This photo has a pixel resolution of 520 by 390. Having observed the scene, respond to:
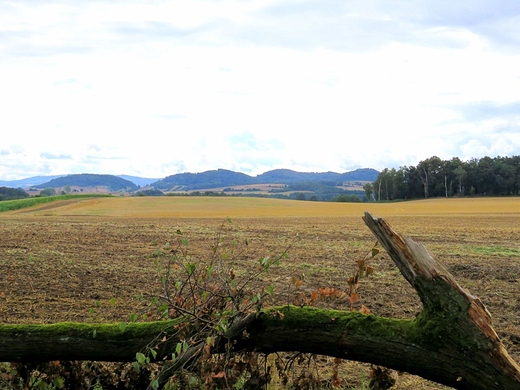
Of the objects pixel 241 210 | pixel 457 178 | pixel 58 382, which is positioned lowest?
pixel 241 210

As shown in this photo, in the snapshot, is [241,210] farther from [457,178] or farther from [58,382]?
[58,382]

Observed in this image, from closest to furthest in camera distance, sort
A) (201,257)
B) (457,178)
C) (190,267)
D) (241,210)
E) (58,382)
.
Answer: (190,267), (58,382), (201,257), (241,210), (457,178)

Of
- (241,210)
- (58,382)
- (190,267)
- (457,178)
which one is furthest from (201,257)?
(457,178)

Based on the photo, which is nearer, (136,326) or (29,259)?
(136,326)

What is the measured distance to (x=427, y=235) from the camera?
24625 mm

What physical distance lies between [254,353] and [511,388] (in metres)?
1.77

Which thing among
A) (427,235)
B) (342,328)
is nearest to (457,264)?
(427,235)

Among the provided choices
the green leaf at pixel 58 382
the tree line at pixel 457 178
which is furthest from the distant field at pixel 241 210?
the green leaf at pixel 58 382

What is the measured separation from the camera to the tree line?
86.6m

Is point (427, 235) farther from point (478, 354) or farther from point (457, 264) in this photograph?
point (478, 354)

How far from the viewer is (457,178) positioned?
91062mm

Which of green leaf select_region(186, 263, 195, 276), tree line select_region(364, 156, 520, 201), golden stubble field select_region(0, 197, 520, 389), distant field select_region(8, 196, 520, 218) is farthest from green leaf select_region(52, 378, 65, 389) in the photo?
tree line select_region(364, 156, 520, 201)

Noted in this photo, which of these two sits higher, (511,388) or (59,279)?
(511,388)

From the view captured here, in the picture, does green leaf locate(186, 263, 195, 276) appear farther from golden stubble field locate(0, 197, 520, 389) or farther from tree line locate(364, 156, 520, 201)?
tree line locate(364, 156, 520, 201)
